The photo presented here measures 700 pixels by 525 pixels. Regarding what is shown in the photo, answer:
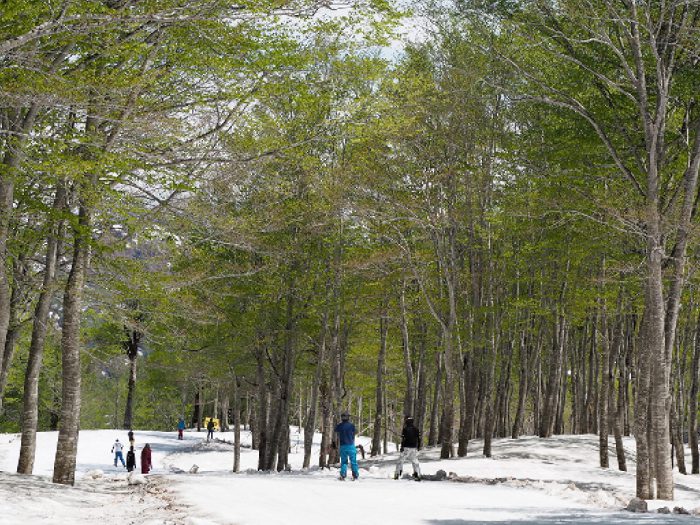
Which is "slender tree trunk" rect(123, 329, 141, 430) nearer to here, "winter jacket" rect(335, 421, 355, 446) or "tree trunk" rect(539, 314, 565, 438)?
"tree trunk" rect(539, 314, 565, 438)

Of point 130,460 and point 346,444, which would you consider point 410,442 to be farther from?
point 130,460

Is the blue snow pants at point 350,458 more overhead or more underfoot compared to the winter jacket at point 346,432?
more underfoot

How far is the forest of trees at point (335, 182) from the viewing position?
13656mm

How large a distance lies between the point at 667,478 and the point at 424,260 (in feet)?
44.7

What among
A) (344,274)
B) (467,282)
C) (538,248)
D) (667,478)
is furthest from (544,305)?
(667,478)

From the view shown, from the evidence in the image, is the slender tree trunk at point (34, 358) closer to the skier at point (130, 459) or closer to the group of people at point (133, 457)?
A: the group of people at point (133, 457)

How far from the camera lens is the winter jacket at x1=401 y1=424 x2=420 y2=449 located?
63.7 feet

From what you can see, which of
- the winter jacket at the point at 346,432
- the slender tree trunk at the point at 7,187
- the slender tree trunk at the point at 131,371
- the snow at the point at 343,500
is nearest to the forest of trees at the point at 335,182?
the slender tree trunk at the point at 7,187

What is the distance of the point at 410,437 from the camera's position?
19.5 meters

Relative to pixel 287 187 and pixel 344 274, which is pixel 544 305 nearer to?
pixel 344 274

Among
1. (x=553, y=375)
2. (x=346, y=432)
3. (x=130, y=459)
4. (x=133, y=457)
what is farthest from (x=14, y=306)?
(x=553, y=375)

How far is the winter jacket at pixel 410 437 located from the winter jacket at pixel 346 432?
1296mm

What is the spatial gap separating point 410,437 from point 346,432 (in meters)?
1.62

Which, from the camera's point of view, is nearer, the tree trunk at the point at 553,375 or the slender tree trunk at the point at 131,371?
the tree trunk at the point at 553,375
